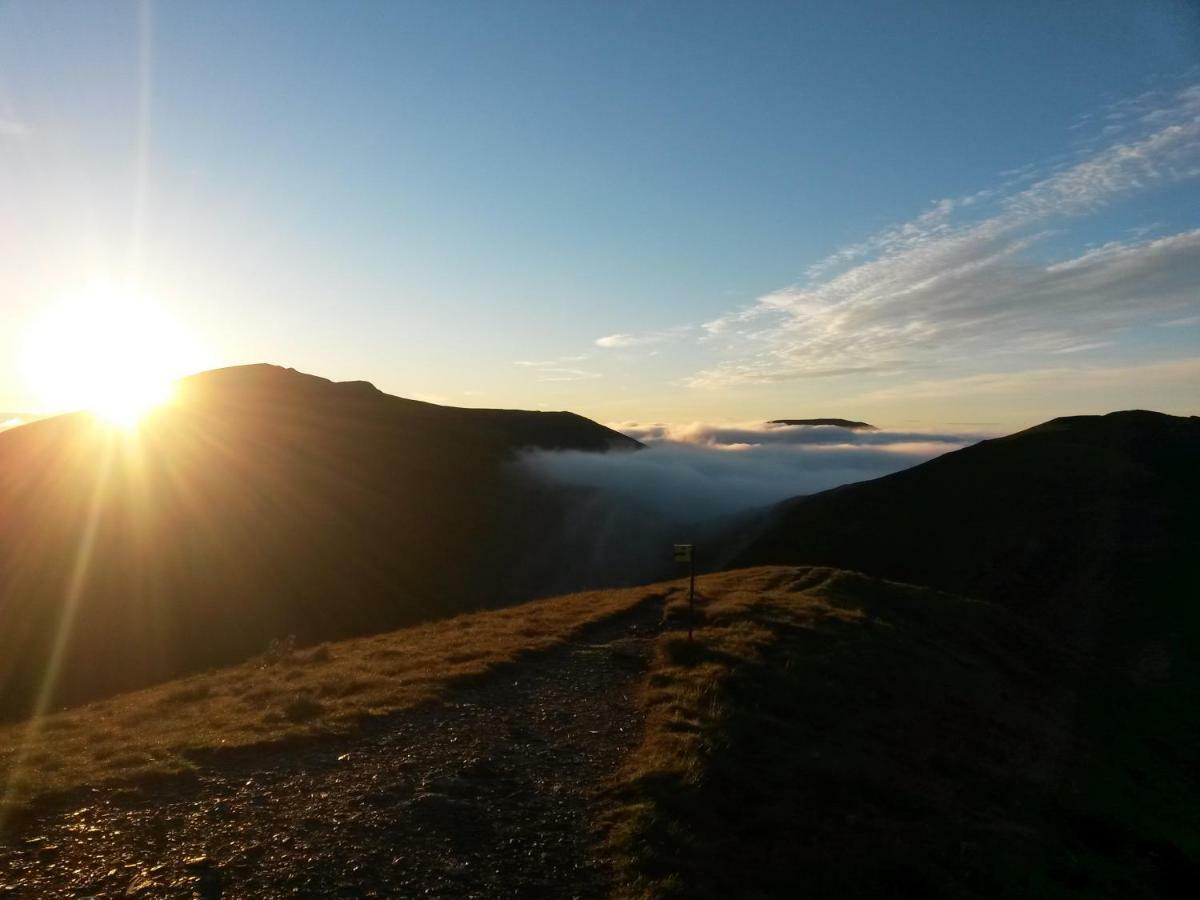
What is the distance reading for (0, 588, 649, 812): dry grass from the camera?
11.8m

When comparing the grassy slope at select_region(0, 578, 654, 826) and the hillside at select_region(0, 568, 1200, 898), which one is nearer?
the hillside at select_region(0, 568, 1200, 898)

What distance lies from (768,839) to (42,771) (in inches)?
375

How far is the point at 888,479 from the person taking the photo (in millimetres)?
100688

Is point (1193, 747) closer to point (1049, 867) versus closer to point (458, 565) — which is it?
point (1049, 867)

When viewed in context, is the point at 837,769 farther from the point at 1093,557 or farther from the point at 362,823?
the point at 1093,557

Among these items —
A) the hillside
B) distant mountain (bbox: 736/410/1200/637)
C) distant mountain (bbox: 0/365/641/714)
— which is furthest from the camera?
distant mountain (bbox: 0/365/641/714)

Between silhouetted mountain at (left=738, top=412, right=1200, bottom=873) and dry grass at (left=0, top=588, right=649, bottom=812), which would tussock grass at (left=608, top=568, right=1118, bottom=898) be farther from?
dry grass at (left=0, top=588, right=649, bottom=812)

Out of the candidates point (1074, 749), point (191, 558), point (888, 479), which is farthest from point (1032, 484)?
point (191, 558)

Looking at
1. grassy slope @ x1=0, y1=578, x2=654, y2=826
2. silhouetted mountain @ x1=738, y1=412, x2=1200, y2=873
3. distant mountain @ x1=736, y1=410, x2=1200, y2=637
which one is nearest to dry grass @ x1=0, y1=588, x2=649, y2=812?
grassy slope @ x1=0, y1=578, x2=654, y2=826

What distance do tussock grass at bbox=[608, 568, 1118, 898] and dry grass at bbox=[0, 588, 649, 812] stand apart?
410 centimetres

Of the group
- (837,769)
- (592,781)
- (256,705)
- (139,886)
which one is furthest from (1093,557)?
(139,886)

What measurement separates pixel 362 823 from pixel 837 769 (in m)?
7.60

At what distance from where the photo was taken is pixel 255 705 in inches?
607

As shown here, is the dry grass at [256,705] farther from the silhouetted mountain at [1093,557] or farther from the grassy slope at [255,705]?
the silhouetted mountain at [1093,557]
